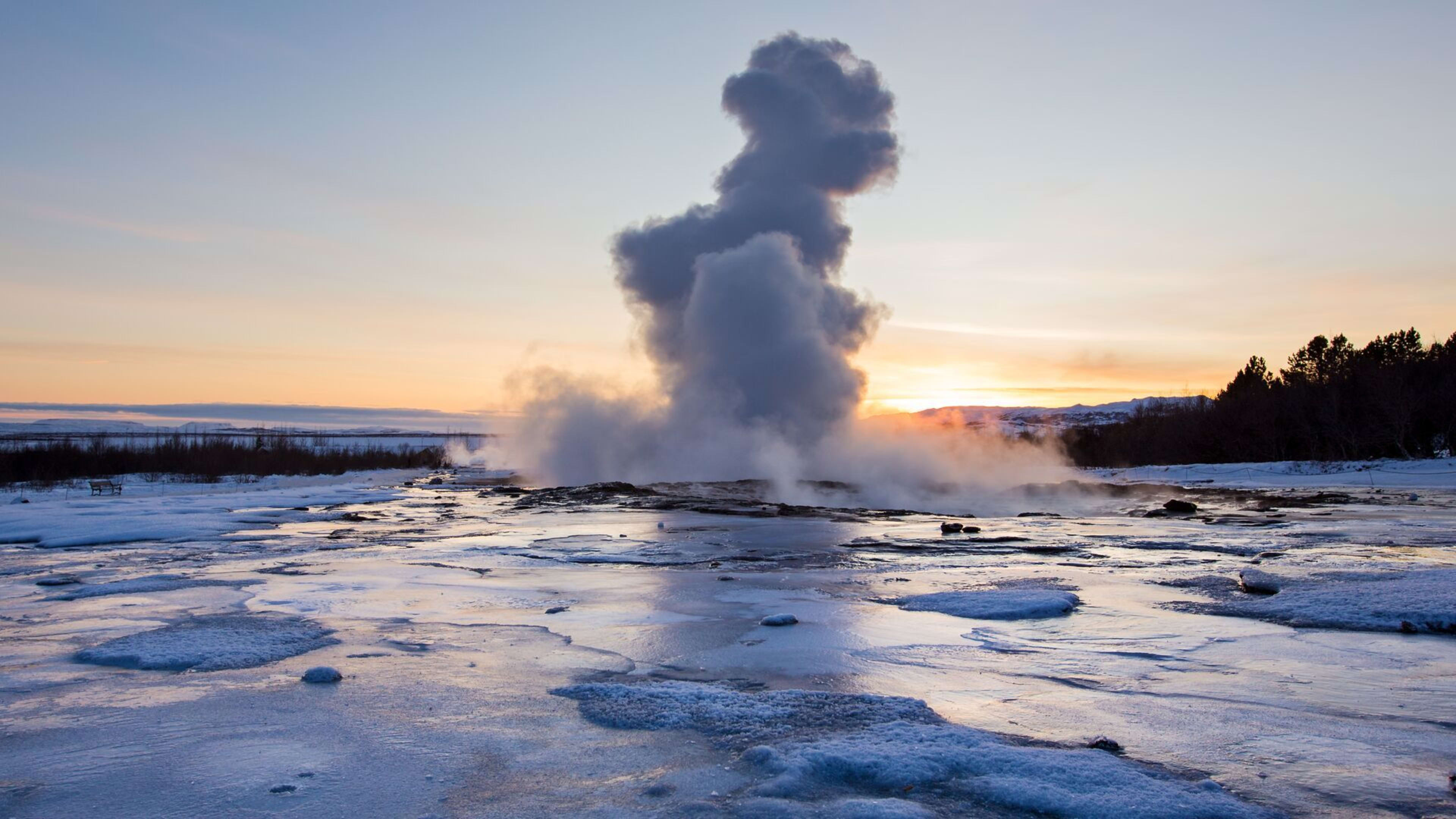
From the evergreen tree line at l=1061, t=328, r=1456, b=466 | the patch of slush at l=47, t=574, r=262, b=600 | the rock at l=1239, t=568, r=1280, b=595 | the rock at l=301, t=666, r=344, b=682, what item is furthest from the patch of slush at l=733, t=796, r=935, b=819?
the evergreen tree line at l=1061, t=328, r=1456, b=466

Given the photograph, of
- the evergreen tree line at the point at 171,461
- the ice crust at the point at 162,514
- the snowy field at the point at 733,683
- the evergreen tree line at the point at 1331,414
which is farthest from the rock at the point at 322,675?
the evergreen tree line at the point at 1331,414

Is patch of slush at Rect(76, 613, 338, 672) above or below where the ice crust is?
above

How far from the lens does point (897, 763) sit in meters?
3.59

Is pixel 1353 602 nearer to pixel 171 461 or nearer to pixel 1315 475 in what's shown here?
pixel 1315 475

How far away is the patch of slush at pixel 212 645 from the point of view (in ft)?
17.8

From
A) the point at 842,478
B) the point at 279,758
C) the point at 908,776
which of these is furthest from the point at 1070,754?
the point at 842,478

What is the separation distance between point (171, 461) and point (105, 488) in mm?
12282

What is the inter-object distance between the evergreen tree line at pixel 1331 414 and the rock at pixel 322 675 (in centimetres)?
4780

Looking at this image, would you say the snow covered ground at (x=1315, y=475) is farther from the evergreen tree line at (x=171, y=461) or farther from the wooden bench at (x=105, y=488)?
the evergreen tree line at (x=171, y=461)

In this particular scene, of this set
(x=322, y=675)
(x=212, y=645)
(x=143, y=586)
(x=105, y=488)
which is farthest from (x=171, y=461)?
(x=322, y=675)

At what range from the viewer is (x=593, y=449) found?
34.4 meters

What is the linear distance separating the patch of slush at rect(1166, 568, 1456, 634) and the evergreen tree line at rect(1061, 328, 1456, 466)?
39.9m

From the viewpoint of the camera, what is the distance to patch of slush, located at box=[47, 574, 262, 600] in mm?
8219

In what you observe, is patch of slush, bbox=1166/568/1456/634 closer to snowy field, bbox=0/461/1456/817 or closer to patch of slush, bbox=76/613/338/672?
snowy field, bbox=0/461/1456/817
